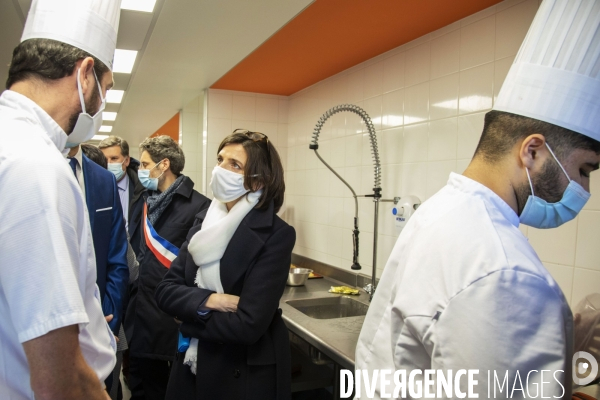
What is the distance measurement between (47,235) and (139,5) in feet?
5.88

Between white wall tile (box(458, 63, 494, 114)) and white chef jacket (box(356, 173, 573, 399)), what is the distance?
1.16m

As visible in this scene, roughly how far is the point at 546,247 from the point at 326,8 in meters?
1.34

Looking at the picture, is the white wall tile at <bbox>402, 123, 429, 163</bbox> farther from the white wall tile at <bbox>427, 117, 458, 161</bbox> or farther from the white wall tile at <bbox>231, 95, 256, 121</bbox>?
the white wall tile at <bbox>231, 95, 256, 121</bbox>

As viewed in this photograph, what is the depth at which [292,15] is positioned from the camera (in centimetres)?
205

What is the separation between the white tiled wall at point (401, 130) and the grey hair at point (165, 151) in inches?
40.9

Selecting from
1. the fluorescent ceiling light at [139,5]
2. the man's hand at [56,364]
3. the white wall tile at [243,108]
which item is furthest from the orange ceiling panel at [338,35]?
the man's hand at [56,364]

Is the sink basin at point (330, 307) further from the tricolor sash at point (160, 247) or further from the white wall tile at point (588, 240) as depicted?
the white wall tile at point (588, 240)

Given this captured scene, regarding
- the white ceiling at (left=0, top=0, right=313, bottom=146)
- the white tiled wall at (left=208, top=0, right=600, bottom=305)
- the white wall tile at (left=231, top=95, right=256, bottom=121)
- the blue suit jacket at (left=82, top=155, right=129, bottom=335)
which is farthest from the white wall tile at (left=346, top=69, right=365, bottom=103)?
the blue suit jacket at (left=82, top=155, right=129, bottom=335)

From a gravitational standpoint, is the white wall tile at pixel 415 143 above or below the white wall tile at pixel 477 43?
below

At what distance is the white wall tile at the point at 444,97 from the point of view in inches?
77.2

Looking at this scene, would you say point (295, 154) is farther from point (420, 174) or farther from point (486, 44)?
point (486, 44)

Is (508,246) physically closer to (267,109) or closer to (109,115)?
(267,109)

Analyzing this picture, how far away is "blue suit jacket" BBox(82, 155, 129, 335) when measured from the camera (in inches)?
54.6

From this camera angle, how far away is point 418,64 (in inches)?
85.6
